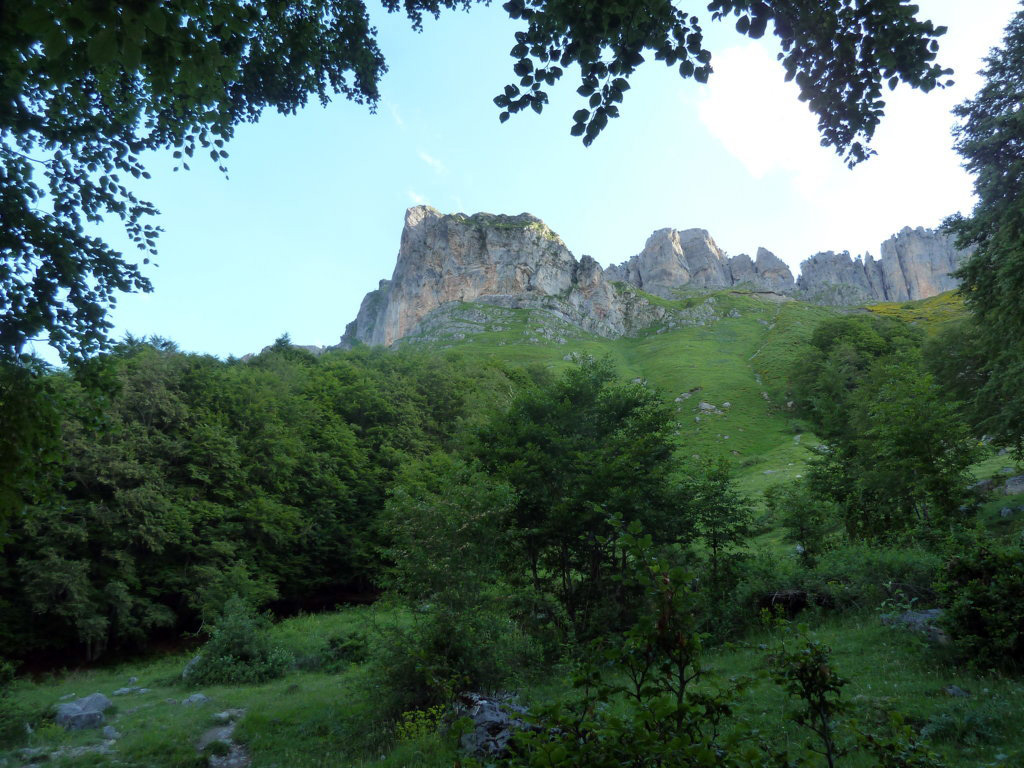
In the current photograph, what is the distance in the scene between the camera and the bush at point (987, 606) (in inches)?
283

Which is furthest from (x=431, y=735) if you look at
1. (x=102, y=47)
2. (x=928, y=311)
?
(x=928, y=311)

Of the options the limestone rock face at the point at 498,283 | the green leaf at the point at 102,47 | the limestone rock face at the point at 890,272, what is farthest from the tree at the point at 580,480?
the limestone rock face at the point at 890,272

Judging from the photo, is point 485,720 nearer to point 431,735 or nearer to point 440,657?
point 431,735

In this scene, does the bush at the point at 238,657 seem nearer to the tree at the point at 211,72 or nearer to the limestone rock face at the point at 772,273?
the tree at the point at 211,72

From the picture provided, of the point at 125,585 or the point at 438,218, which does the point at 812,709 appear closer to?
the point at 125,585

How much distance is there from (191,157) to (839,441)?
838 inches

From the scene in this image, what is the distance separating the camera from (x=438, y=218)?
144500 mm

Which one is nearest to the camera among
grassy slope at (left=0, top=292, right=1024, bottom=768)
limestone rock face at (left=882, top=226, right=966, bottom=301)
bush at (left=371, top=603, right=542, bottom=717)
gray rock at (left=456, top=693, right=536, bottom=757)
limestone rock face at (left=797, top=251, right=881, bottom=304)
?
gray rock at (left=456, top=693, right=536, bottom=757)

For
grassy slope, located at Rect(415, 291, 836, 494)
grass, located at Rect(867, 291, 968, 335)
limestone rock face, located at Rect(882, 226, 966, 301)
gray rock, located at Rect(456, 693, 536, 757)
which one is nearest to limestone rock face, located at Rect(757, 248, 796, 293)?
limestone rock face, located at Rect(882, 226, 966, 301)

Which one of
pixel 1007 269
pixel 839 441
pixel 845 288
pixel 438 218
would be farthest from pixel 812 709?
pixel 845 288

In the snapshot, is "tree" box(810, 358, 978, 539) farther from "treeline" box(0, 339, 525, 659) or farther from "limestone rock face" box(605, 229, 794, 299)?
"limestone rock face" box(605, 229, 794, 299)

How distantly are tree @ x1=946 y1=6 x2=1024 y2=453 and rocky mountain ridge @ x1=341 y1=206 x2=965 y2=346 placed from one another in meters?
101

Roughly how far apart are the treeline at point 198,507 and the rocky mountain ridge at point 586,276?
86.1 metres

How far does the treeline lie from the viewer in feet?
67.8
